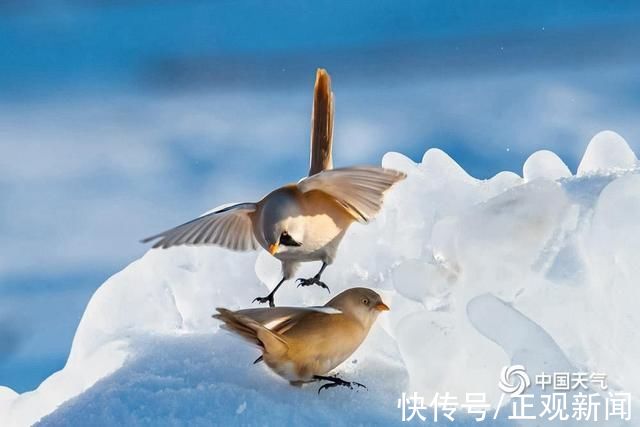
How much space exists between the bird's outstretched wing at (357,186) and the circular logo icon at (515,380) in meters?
0.41

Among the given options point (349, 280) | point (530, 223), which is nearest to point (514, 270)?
point (530, 223)

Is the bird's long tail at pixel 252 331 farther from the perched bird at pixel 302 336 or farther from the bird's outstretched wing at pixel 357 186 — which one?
the bird's outstretched wing at pixel 357 186

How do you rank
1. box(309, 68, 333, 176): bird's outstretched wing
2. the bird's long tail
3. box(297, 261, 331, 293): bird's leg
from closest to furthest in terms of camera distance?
the bird's long tail, box(297, 261, 331, 293): bird's leg, box(309, 68, 333, 176): bird's outstretched wing

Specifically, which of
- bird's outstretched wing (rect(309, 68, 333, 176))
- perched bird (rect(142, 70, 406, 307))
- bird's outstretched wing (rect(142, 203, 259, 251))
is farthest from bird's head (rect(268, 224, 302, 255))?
bird's outstretched wing (rect(309, 68, 333, 176))

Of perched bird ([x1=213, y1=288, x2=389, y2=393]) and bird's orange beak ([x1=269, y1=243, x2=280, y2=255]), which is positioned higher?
bird's orange beak ([x1=269, y1=243, x2=280, y2=255])

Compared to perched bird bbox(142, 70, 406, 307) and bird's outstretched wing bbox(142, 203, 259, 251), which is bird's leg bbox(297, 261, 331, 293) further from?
bird's outstretched wing bbox(142, 203, 259, 251)

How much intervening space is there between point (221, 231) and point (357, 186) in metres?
0.32

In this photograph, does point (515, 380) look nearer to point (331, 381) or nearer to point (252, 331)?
point (331, 381)

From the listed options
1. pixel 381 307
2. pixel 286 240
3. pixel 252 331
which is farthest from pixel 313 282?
pixel 252 331

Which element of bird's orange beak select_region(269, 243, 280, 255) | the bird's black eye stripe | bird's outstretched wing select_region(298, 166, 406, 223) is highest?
bird's outstretched wing select_region(298, 166, 406, 223)

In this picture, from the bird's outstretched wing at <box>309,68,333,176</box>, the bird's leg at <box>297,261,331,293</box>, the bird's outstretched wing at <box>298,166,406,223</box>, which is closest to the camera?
the bird's outstretched wing at <box>298,166,406,223</box>

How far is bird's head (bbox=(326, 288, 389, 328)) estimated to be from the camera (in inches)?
63.0

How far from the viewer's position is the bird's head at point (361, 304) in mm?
1600

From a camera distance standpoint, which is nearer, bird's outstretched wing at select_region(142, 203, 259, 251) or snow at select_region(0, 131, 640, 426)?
snow at select_region(0, 131, 640, 426)
